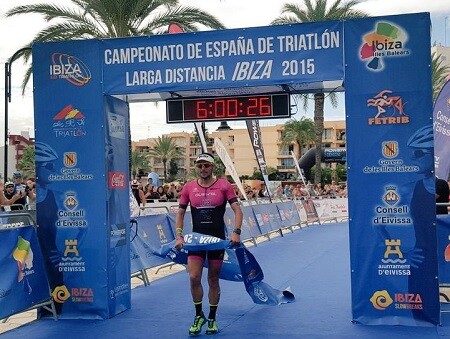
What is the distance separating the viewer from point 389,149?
7.63m

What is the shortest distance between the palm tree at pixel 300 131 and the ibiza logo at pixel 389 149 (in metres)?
73.9

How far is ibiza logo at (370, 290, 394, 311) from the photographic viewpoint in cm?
769

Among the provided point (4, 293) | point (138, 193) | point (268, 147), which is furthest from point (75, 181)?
point (268, 147)

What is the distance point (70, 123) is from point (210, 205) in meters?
2.41

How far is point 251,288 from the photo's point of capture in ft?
28.7

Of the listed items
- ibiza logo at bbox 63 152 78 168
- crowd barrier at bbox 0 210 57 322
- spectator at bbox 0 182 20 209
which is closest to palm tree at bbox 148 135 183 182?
spectator at bbox 0 182 20 209

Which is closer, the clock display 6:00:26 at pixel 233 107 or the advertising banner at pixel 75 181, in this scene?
the clock display 6:00:26 at pixel 233 107

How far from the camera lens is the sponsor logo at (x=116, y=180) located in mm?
8672

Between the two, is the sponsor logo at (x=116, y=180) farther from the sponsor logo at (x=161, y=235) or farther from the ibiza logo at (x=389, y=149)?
the sponsor logo at (x=161, y=235)

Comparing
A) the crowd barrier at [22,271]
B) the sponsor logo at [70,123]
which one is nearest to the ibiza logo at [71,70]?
the sponsor logo at [70,123]

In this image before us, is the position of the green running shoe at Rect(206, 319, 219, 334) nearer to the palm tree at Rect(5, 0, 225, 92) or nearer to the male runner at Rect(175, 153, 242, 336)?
the male runner at Rect(175, 153, 242, 336)

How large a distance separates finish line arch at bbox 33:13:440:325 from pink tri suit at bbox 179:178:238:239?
4.61 feet

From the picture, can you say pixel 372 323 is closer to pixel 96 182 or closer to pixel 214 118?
pixel 214 118

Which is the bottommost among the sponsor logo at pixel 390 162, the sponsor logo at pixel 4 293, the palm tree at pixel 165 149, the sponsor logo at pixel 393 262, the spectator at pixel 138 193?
the sponsor logo at pixel 4 293
